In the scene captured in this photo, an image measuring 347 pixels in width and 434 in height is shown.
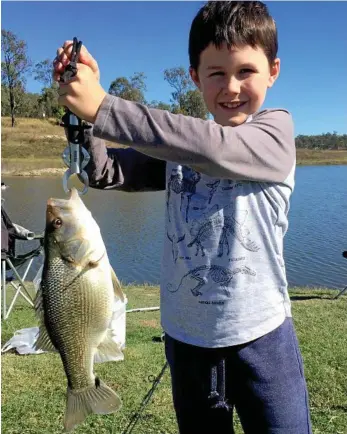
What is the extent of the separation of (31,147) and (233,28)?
4381 cm

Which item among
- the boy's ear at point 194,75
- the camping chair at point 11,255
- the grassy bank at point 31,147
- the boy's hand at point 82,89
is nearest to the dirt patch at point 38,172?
the grassy bank at point 31,147

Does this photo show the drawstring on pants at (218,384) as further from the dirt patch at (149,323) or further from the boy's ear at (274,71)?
the dirt patch at (149,323)

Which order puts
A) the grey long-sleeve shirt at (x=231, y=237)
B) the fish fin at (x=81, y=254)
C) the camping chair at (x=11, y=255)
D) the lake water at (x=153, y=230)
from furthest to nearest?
the lake water at (x=153, y=230)
the camping chair at (x=11, y=255)
the fish fin at (x=81, y=254)
the grey long-sleeve shirt at (x=231, y=237)

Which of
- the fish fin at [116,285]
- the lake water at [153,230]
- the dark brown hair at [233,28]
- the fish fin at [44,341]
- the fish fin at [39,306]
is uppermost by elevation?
the dark brown hair at [233,28]

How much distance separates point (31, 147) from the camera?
43625 mm

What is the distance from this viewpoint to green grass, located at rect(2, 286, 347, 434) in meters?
3.52

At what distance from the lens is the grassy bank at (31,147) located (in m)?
37.3

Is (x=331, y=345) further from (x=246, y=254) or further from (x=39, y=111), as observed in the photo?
(x=39, y=111)

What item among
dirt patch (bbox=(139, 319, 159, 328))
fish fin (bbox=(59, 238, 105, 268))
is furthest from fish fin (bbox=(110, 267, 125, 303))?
dirt patch (bbox=(139, 319, 159, 328))

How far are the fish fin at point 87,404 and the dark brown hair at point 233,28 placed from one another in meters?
1.20

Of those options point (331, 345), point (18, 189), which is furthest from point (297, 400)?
point (18, 189)

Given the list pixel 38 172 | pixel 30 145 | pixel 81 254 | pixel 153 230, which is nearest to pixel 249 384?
pixel 81 254

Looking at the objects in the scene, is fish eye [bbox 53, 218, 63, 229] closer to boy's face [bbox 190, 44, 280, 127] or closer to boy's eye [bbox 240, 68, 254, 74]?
boy's face [bbox 190, 44, 280, 127]

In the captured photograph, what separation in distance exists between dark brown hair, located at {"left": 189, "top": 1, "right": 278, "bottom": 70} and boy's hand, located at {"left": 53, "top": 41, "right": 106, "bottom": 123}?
1.48ft
